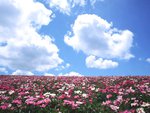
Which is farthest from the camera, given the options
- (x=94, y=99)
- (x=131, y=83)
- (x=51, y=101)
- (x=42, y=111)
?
(x=131, y=83)

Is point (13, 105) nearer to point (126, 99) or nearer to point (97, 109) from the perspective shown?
point (97, 109)

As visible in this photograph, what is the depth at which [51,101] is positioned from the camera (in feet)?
33.7

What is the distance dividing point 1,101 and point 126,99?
4.45 meters

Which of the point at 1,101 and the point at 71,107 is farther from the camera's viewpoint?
the point at 1,101

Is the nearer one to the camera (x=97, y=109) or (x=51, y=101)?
(x=97, y=109)

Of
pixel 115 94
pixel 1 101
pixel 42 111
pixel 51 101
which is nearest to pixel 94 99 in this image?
pixel 115 94

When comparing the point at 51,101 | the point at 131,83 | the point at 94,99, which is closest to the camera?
the point at 51,101

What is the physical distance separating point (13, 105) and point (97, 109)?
294 centimetres

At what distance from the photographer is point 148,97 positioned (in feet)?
35.8

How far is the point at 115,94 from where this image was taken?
11.7m

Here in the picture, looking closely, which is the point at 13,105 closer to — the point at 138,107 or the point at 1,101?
the point at 1,101

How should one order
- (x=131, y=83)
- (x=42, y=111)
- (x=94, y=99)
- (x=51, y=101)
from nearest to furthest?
(x=42, y=111) < (x=51, y=101) < (x=94, y=99) < (x=131, y=83)

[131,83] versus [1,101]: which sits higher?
[131,83]

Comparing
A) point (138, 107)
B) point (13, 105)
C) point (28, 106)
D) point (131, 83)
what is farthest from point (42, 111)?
point (131, 83)
